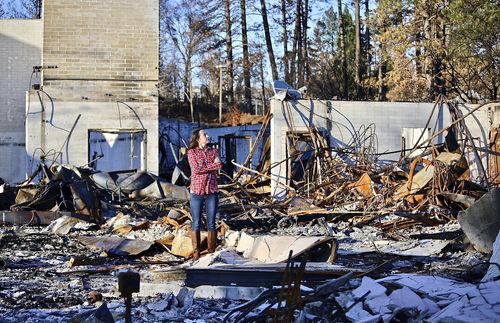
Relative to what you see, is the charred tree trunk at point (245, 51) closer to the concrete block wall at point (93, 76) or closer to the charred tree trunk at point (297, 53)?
the charred tree trunk at point (297, 53)

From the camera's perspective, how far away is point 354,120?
63.9ft

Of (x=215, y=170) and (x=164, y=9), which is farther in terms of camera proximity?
(x=164, y=9)

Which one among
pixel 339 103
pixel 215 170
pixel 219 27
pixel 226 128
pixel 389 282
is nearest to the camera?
pixel 389 282

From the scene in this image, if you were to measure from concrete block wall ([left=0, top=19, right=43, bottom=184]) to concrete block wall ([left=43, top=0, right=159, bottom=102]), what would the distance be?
806cm

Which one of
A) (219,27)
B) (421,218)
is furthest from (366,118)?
(219,27)

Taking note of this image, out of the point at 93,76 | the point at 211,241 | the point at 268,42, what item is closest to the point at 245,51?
the point at 268,42

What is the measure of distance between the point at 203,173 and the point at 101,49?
14.3m

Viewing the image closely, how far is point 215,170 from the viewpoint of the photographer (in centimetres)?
914

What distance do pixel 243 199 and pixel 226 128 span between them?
11.7 metres

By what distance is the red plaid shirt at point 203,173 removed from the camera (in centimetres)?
911

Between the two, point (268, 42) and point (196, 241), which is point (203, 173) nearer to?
point (196, 241)

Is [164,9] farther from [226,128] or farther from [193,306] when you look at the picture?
[193,306]

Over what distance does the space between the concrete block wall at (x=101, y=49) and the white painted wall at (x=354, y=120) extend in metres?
5.20

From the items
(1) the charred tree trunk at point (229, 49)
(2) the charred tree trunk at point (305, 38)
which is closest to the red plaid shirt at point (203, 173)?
(1) the charred tree trunk at point (229, 49)
